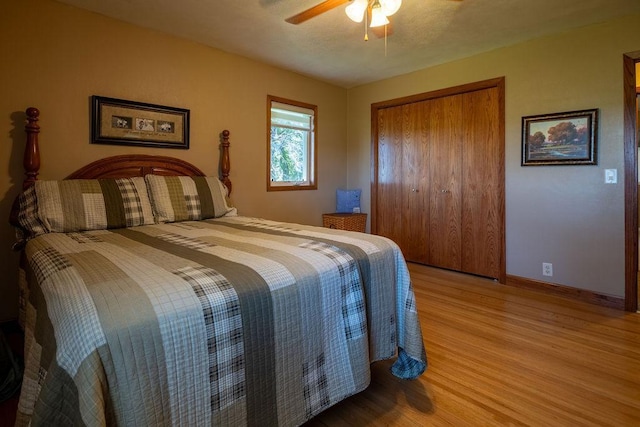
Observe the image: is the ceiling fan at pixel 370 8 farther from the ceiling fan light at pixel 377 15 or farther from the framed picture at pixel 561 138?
the framed picture at pixel 561 138

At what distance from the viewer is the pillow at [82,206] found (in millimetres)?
2074

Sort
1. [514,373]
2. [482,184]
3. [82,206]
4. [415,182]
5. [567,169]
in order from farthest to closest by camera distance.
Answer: [415,182]
[482,184]
[567,169]
[82,206]
[514,373]

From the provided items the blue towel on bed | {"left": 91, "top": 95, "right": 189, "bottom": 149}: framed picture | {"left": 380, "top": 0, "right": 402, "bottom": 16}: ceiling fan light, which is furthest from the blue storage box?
the blue towel on bed

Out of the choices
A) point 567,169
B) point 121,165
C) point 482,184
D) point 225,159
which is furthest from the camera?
point 482,184

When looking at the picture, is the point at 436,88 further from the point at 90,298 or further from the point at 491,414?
the point at 90,298

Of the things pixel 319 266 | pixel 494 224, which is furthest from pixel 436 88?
pixel 319 266

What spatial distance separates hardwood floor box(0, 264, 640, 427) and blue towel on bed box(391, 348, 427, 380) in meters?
0.07

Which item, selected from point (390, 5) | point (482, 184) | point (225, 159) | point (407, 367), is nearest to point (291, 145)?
point (225, 159)

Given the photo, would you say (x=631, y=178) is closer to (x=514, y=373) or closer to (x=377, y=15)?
(x=514, y=373)

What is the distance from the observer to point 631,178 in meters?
2.69

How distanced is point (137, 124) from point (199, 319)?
2.44 meters

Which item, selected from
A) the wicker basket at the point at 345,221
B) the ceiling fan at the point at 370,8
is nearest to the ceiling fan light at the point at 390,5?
the ceiling fan at the point at 370,8

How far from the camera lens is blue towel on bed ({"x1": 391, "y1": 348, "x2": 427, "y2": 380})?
168 centimetres

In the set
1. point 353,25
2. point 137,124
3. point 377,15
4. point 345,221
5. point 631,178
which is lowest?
point 345,221
